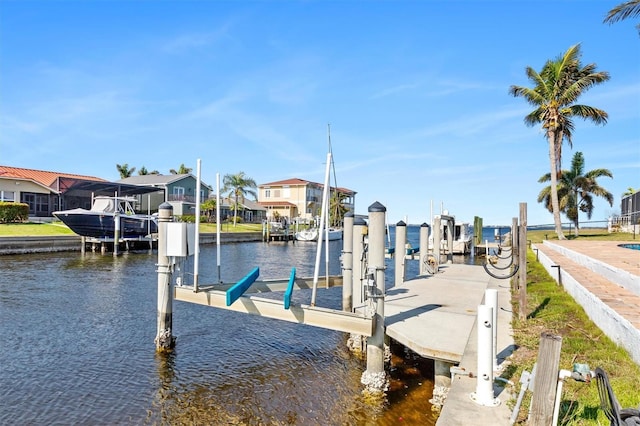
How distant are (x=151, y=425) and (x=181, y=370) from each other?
188 cm

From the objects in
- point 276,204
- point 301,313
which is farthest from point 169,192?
point 301,313

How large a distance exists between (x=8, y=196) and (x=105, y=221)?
16.0 metres

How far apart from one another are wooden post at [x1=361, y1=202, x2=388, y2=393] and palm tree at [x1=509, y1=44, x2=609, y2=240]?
25261mm

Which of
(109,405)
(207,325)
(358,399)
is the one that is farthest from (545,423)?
(207,325)

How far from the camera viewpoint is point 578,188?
3909cm

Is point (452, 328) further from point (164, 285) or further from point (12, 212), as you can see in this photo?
point (12, 212)

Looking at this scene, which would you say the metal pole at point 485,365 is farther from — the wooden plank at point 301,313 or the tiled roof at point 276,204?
the tiled roof at point 276,204

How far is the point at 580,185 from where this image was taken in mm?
38844

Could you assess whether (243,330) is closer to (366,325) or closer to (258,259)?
(366,325)

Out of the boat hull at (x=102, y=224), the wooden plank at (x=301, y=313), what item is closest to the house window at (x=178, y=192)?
the boat hull at (x=102, y=224)

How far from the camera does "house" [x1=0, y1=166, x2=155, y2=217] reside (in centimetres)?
3881

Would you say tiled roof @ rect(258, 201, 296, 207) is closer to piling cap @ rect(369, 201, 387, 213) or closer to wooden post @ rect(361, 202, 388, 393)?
piling cap @ rect(369, 201, 387, 213)

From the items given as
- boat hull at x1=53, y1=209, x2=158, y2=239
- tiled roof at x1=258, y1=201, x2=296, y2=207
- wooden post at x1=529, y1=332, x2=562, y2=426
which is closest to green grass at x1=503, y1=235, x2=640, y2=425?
wooden post at x1=529, y1=332, x2=562, y2=426

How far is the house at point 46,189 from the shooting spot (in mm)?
38812
